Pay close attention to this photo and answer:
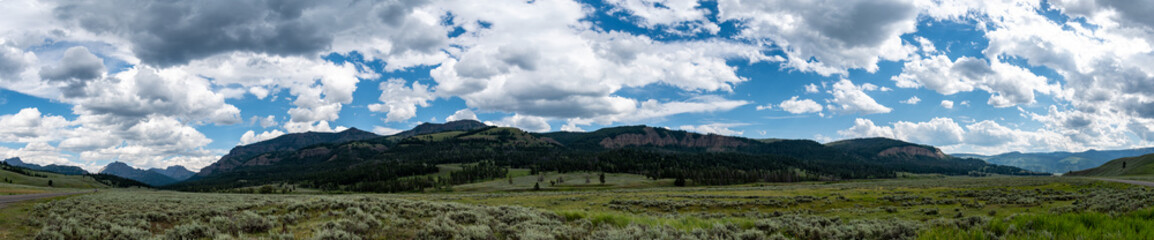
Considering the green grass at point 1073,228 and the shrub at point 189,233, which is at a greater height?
the green grass at point 1073,228

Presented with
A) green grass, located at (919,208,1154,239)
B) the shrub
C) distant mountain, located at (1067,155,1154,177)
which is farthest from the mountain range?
the shrub

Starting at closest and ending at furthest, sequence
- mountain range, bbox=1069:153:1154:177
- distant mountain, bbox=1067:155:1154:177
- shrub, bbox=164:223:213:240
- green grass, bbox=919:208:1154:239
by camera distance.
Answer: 1. green grass, bbox=919:208:1154:239
2. shrub, bbox=164:223:213:240
3. mountain range, bbox=1069:153:1154:177
4. distant mountain, bbox=1067:155:1154:177

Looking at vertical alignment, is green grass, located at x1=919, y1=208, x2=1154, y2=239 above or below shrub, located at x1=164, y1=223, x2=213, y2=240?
above

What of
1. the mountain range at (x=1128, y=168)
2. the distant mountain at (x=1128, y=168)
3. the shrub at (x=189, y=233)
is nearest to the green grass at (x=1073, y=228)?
the shrub at (x=189, y=233)

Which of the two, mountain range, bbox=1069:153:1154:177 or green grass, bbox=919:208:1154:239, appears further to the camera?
mountain range, bbox=1069:153:1154:177

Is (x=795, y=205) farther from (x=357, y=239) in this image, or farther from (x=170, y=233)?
(x=170, y=233)

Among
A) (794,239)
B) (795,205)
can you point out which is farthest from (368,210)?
(795,205)

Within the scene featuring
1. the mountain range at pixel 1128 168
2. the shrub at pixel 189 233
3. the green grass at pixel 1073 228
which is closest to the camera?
the green grass at pixel 1073 228

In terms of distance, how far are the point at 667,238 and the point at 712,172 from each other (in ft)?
595

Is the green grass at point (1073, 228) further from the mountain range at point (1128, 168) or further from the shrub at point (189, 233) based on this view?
the mountain range at point (1128, 168)

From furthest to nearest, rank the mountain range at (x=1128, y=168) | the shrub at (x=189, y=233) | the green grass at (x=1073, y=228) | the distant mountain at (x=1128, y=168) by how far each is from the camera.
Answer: the distant mountain at (x=1128, y=168) → the mountain range at (x=1128, y=168) → the shrub at (x=189, y=233) → the green grass at (x=1073, y=228)

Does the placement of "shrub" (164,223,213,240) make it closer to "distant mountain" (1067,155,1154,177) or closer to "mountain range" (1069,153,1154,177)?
"mountain range" (1069,153,1154,177)

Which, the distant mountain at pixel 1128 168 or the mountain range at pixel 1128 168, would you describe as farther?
the distant mountain at pixel 1128 168

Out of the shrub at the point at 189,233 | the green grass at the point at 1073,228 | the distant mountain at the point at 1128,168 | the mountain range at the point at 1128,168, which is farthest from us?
the distant mountain at the point at 1128,168
